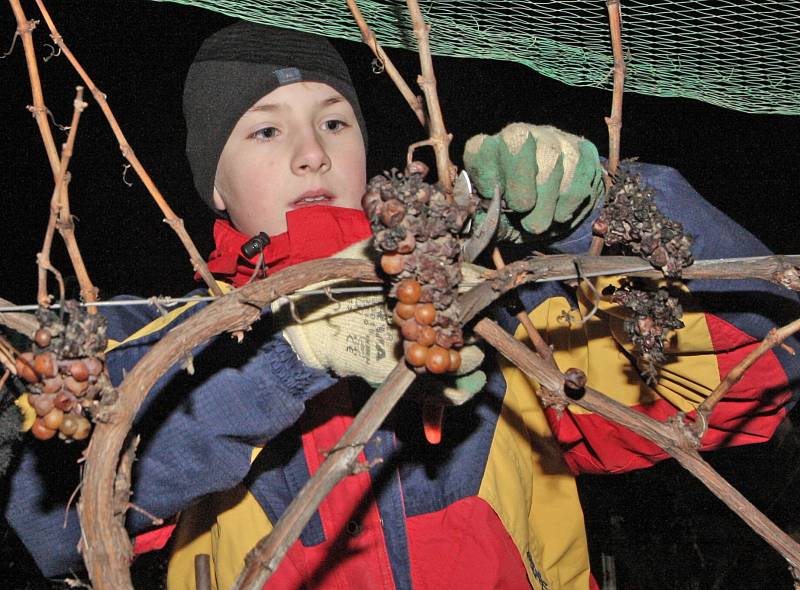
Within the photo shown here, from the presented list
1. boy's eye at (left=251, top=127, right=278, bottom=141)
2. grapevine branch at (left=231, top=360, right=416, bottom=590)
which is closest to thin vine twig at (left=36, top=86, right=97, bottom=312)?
grapevine branch at (left=231, top=360, right=416, bottom=590)

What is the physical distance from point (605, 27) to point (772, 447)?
191cm

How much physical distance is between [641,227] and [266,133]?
0.74m

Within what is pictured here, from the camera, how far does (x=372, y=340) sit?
93 cm

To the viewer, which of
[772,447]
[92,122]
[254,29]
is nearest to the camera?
[254,29]

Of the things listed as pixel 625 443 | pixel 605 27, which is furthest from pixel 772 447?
pixel 605 27

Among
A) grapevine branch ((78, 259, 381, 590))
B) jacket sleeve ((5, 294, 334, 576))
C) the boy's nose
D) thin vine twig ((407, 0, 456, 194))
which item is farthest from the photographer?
the boy's nose

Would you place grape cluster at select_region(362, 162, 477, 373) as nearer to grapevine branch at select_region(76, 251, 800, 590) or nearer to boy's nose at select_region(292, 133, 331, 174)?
grapevine branch at select_region(76, 251, 800, 590)

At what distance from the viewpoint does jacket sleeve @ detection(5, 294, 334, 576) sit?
98 cm

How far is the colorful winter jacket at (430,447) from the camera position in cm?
101

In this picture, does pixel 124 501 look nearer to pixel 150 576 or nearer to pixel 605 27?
pixel 605 27

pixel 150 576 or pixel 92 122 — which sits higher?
pixel 92 122

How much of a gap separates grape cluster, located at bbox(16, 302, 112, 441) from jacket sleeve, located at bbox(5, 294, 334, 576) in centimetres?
34

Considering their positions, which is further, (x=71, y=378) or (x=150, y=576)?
(x=150, y=576)

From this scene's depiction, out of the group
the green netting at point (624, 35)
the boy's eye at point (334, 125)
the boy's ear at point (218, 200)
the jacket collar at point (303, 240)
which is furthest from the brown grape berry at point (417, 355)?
the boy's ear at point (218, 200)
